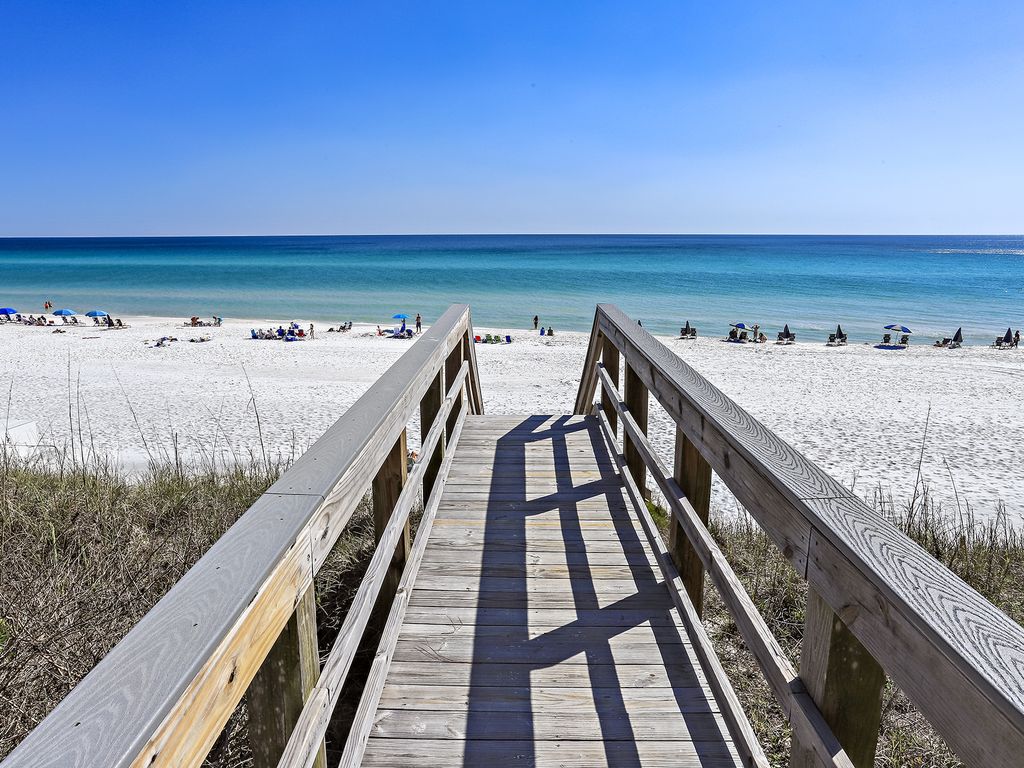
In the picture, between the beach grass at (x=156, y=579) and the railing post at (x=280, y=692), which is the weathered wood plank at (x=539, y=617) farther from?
the railing post at (x=280, y=692)

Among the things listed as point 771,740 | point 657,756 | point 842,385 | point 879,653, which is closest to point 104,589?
point 657,756

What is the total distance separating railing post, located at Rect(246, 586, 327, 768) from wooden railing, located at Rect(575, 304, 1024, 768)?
1.01 m

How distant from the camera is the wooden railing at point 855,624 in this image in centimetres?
86

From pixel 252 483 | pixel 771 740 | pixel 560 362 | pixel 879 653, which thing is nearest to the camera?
pixel 879 653

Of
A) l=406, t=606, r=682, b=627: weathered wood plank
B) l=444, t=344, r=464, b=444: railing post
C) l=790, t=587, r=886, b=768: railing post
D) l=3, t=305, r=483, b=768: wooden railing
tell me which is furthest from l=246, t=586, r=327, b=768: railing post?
l=444, t=344, r=464, b=444: railing post

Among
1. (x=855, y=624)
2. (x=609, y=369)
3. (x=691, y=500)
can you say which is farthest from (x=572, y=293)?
(x=855, y=624)

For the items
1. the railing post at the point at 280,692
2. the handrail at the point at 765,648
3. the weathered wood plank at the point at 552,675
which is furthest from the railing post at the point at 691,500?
the railing post at the point at 280,692

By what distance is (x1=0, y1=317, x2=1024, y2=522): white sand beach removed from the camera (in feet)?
29.0

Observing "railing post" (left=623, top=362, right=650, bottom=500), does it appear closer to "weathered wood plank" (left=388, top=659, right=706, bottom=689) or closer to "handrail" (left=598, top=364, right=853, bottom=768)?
"handrail" (left=598, top=364, right=853, bottom=768)

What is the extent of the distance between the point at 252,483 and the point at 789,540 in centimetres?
445

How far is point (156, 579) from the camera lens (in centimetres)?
342

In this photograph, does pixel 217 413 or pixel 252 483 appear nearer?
pixel 252 483

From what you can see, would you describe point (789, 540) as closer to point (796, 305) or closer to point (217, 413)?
point (217, 413)

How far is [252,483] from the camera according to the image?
511cm
